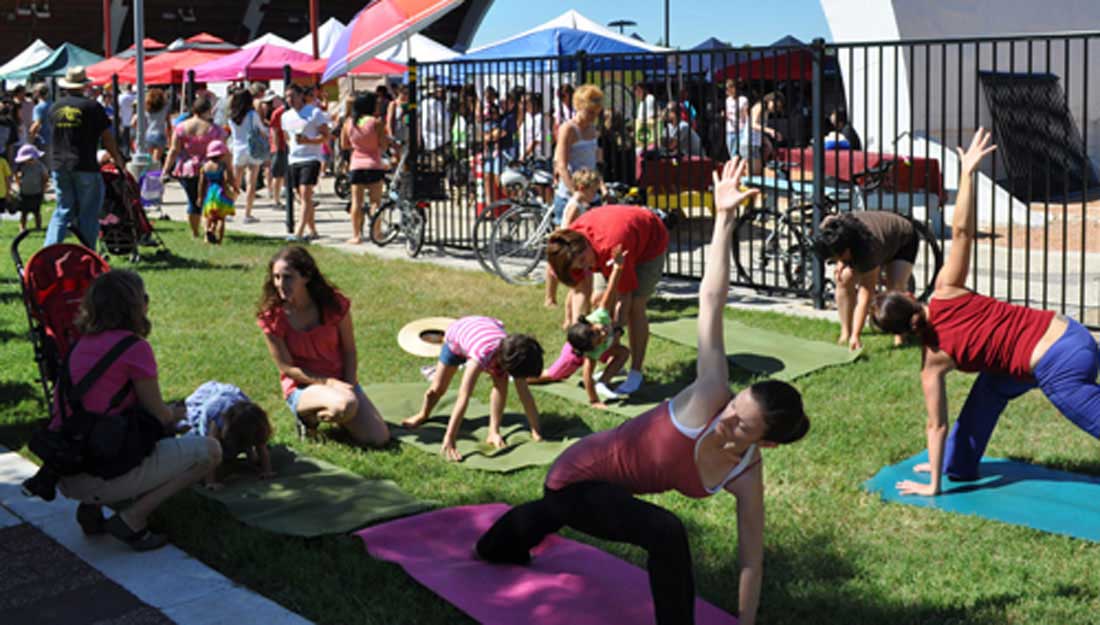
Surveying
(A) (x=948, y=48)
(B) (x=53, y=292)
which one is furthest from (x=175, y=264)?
(A) (x=948, y=48)

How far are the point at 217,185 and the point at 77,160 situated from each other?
9.49 feet

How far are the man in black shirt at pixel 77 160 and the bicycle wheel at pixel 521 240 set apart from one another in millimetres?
3543

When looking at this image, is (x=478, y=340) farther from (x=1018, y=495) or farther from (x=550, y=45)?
(x=550, y=45)

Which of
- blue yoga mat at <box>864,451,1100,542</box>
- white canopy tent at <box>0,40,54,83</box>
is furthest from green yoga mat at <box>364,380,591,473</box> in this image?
white canopy tent at <box>0,40,54,83</box>

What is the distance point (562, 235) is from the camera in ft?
25.2

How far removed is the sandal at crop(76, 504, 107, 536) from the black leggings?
6.13 ft

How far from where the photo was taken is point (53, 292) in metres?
6.76

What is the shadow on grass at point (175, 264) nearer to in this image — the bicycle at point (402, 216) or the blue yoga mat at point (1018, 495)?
the bicycle at point (402, 216)

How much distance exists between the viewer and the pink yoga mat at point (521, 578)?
4691 millimetres

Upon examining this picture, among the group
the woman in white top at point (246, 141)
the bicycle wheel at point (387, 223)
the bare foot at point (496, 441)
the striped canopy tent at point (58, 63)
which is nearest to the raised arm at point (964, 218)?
the bare foot at point (496, 441)

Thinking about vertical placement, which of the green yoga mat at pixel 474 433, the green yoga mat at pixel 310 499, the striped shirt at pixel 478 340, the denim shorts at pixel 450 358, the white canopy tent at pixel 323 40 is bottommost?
the green yoga mat at pixel 310 499

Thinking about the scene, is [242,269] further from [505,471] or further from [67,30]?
[67,30]

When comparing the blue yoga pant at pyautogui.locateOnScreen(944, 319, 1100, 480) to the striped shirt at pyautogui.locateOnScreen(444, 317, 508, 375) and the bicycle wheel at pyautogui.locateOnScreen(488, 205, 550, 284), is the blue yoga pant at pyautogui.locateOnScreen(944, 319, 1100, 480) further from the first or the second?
the bicycle wheel at pyautogui.locateOnScreen(488, 205, 550, 284)

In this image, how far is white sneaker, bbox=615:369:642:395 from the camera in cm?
814
